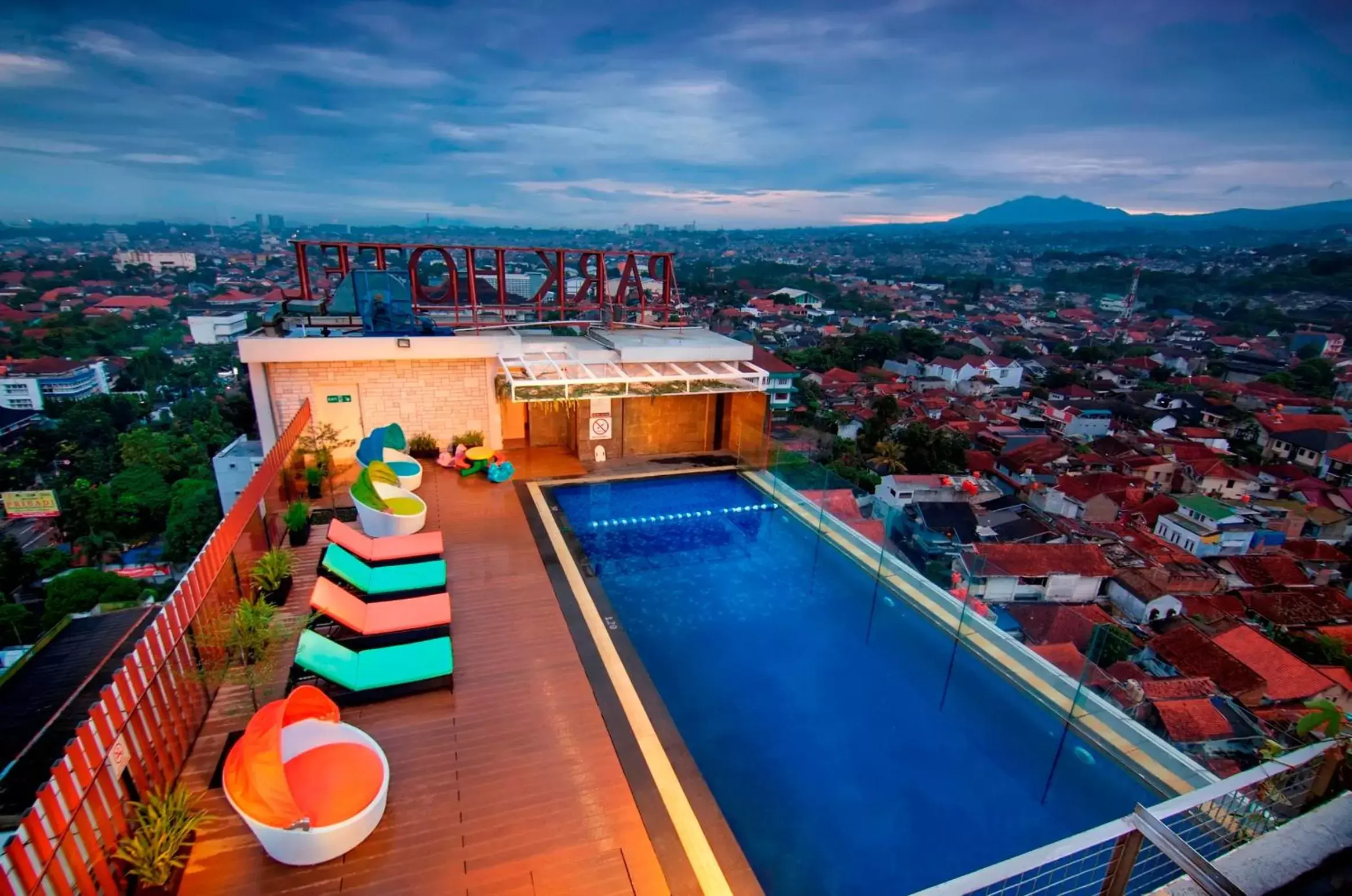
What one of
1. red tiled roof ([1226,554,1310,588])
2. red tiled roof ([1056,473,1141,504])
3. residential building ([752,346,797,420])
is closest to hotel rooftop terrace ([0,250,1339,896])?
red tiled roof ([1056,473,1141,504])

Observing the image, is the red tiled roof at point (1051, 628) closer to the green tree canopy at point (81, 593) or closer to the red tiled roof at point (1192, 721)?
the red tiled roof at point (1192, 721)

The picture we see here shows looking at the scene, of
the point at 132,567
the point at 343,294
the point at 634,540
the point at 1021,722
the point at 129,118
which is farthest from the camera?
the point at 129,118

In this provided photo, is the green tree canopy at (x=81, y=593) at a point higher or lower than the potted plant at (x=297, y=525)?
lower

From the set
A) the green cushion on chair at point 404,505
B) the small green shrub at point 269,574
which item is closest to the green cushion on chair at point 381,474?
the green cushion on chair at point 404,505

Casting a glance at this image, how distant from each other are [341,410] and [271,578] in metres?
4.97

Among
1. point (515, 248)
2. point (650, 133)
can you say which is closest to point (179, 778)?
point (515, 248)

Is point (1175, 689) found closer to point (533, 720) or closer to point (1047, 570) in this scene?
point (533, 720)

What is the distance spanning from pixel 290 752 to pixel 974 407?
61.2 m


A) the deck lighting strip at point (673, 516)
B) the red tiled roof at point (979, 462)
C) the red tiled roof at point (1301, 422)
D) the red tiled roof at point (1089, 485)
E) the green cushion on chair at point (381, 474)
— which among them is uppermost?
the green cushion on chair at point (381, 474)

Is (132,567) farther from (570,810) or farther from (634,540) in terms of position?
(570,810)

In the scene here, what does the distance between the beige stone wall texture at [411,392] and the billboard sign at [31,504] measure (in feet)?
120

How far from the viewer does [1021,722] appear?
5738 millimetres

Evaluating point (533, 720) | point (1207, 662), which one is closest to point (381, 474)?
point (533, 720)

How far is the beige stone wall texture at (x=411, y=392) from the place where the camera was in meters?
10.3
